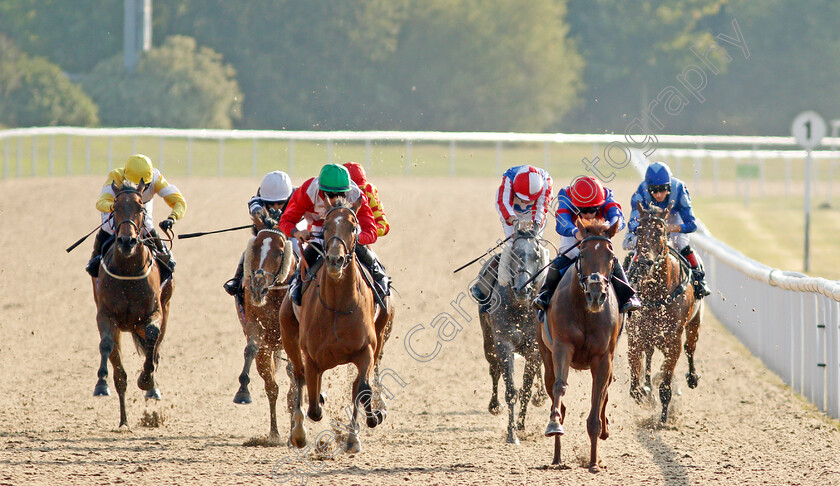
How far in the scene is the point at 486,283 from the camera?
817 centimetres

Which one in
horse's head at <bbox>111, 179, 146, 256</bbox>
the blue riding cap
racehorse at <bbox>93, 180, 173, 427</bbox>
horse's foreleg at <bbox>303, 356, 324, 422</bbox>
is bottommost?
horse's foreleg at <bbox>303, 356, 324, 422</bbox>

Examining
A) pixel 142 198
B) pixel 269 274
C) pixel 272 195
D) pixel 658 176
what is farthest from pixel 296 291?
pixel 658 176

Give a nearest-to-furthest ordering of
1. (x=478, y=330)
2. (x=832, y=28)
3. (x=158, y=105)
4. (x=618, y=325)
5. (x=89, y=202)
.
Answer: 1. (x=618, y=325)
2. (x=478, y=330)
3. (x=89, y=202)
4. (x=158, y=105)
5. (x=832, y=28)

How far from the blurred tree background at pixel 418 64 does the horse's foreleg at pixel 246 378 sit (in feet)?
83.5

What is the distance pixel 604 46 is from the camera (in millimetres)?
46656

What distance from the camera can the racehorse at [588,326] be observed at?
623 centimetres

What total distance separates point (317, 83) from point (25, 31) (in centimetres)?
1047

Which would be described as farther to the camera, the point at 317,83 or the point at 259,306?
the point at 317,83

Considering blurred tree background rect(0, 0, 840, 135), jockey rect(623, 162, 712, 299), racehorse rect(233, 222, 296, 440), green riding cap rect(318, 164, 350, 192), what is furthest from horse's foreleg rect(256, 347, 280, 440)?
blurred tree background rect(0, 0, 840, 135)

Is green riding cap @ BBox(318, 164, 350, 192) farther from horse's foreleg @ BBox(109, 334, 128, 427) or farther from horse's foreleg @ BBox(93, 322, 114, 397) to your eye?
horse's foreleg @ BBox(109, 334, 128, 427)

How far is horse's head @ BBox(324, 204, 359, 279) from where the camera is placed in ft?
19.7

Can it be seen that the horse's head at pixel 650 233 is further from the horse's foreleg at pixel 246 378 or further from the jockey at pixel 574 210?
the horse's foreleg at pixel 246 378

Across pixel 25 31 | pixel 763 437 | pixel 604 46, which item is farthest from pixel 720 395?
pixel 604 46

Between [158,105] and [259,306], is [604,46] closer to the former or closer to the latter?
[158,105]
